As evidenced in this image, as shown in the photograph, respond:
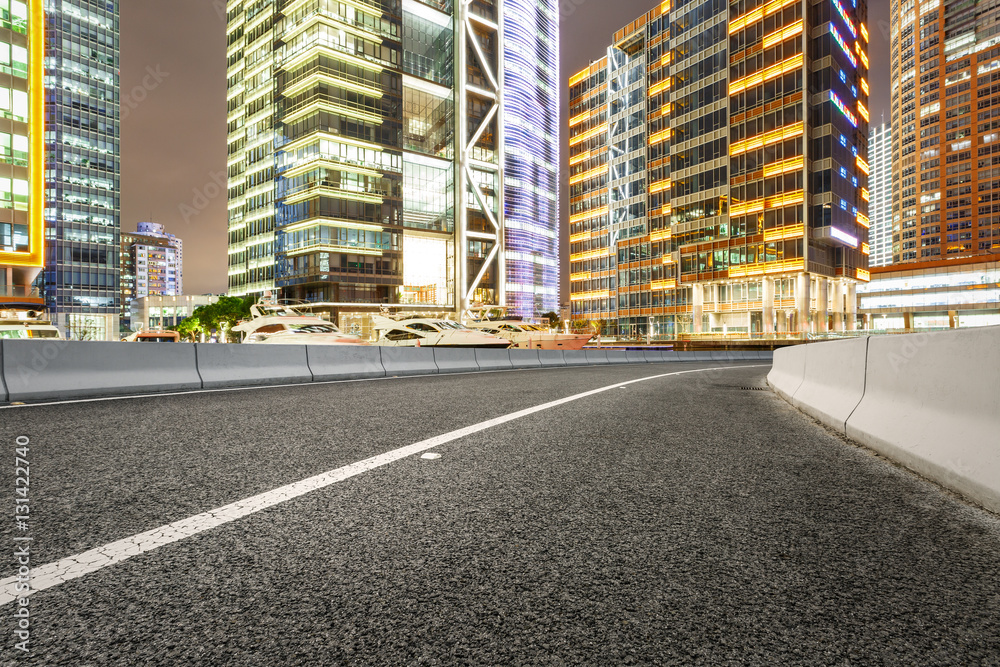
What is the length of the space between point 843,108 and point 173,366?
262 ft

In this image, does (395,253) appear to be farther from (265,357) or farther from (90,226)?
(90,226)

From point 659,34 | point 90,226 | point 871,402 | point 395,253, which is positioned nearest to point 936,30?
point 659,34

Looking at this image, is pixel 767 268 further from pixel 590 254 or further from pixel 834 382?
pixel 834 382

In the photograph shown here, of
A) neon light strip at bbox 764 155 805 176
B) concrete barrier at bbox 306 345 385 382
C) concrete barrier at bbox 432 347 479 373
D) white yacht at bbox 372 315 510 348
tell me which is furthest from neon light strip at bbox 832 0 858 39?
concrete barrier at bbox 306 345 385 382

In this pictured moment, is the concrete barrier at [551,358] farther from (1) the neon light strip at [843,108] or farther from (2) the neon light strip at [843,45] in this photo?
(2) the neon light strip at [843,45]

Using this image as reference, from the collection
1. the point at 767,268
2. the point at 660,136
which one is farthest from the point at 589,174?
the point at 767,268

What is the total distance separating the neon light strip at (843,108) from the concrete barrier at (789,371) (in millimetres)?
68043

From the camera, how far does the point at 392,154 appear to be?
84375 millimetres

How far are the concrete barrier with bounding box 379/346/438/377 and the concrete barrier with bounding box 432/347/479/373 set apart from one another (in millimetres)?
298

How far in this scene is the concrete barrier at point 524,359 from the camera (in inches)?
842

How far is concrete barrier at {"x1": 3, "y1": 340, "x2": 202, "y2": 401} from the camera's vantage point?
8.07 metres

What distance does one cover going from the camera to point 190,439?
5.05 m

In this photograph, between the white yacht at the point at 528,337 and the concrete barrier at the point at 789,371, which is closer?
the concrete barrier at the point at 789,371

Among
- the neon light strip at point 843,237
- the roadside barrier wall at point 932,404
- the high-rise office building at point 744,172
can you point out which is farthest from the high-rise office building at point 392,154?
the roadside barrier wall at point 932,404
